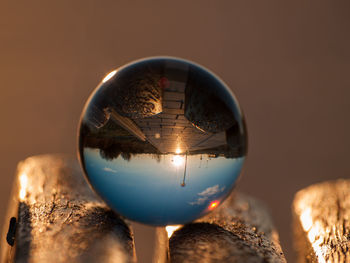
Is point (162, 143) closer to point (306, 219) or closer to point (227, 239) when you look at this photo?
point (227, 239)

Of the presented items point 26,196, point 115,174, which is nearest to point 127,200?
point 115,174

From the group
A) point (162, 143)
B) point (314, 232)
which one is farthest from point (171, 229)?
point (314, 232)

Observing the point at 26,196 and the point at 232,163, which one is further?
the point at 26,196

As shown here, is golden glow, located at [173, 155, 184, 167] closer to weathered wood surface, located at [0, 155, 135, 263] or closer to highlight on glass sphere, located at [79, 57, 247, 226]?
highlight on glass sphere, located at [79, 57, 247, 226]

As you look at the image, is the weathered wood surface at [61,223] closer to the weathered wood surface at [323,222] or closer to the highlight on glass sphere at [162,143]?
the highlight on glass sphere at [162,143]

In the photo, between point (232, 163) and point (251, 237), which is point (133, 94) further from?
point (251, 237)

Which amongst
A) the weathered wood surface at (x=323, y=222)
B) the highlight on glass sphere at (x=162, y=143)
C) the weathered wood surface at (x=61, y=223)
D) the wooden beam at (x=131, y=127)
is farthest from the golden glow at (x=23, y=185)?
the weathered wood surface at (x=323, y=222)

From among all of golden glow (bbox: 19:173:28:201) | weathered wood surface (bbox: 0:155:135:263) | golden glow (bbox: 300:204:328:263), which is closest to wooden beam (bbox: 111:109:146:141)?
weathered wood surface (bbox: 0:155:135:263)

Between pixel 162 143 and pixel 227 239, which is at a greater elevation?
pixel 162 143
